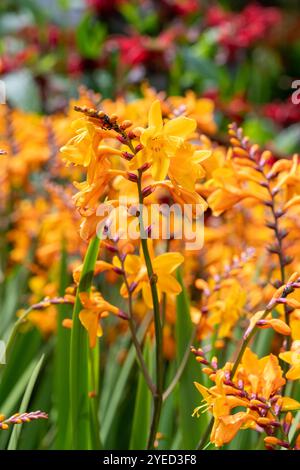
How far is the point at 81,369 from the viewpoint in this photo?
40.7 inches

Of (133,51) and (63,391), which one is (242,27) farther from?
(63,391)

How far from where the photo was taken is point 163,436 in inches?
49.8

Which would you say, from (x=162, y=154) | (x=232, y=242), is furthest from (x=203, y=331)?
(x=232, y=242)

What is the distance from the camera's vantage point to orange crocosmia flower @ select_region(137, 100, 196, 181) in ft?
2.87

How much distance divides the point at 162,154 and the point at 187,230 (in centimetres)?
18

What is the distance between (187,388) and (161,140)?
0.38 m

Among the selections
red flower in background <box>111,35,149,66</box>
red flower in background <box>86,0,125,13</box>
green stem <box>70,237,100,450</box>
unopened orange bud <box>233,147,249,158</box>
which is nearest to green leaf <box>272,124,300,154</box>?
red flower in background <box>111,35,149,66</box>

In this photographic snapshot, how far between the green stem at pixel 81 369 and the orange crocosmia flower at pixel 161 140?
131mm

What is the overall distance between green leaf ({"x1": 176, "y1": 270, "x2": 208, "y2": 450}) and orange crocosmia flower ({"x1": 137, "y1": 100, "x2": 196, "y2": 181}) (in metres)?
0.30

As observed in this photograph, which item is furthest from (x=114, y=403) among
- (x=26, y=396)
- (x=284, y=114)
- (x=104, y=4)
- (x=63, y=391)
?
(x=104, y=4)

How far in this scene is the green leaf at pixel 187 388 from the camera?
42.9 inches

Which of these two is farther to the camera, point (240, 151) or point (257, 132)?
point (257, 132)
